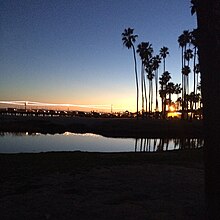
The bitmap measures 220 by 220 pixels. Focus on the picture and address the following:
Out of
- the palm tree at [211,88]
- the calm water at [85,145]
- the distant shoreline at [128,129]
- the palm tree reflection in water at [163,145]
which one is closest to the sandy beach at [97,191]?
the palm tree at [211,88]

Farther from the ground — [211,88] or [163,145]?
[211,88]

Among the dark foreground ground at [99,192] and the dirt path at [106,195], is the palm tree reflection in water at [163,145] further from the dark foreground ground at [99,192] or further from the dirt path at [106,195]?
the dirt path at [106,195]

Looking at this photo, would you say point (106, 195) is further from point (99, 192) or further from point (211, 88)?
point (211, 88)

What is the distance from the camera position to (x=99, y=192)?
8.58 m

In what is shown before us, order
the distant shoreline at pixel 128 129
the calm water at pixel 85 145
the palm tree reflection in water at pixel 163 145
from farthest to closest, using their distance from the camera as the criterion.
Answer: the distant shoreline at pixel 128 129, the palm tree reflection in water at pixel 163 145, the calm water at pixel 85 145

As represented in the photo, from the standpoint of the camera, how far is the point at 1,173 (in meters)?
11.4

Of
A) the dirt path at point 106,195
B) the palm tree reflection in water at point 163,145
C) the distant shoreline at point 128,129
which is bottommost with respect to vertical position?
the palm tree reflection in water at point 163,145

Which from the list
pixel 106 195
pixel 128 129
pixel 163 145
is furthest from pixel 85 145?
pixel 106 195

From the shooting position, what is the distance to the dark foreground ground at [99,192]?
675 cm

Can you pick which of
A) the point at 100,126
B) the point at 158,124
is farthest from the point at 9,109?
the point at 158,124

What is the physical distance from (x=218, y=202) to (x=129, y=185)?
459cm

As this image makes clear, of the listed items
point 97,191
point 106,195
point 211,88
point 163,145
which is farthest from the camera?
point 163,145

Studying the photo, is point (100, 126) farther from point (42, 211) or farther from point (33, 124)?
point (42, 211)

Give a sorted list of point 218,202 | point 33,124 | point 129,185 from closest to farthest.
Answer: point 218,202
point 129,185
point 33,124
